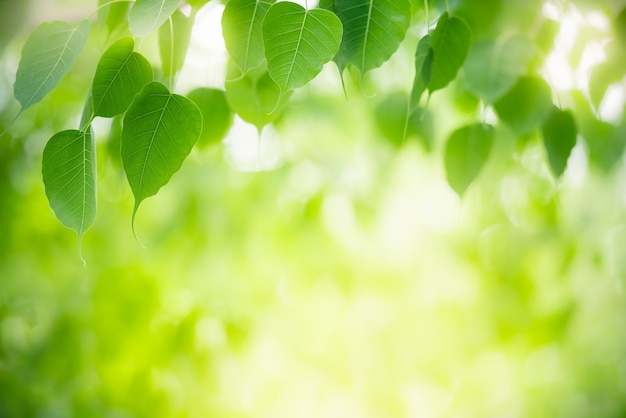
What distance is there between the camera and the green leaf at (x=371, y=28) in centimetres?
39

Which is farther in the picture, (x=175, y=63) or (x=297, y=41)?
(x=175, y=63)

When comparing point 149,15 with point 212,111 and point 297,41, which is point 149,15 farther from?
point 212,111

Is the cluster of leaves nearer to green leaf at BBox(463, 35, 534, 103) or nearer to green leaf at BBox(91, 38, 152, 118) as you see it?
green leaf at BBox(91, 38, 152, 118)

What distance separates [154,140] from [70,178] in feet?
0.21

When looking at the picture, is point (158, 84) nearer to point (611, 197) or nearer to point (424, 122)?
point (424, 122)

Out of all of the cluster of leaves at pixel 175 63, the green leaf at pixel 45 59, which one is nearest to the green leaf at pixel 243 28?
the cluster of leaves at pixel 175 63

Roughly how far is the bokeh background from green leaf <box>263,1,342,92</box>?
80cm

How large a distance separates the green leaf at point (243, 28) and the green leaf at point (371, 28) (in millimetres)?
64

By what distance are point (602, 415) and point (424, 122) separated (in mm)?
2100

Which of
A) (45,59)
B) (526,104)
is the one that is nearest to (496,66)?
(526,104)

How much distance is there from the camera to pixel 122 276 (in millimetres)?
1357

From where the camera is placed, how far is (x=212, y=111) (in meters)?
0.62

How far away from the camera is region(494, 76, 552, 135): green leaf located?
591mm

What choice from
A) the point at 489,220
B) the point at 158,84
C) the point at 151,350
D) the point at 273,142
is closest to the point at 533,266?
the point at 489,220
